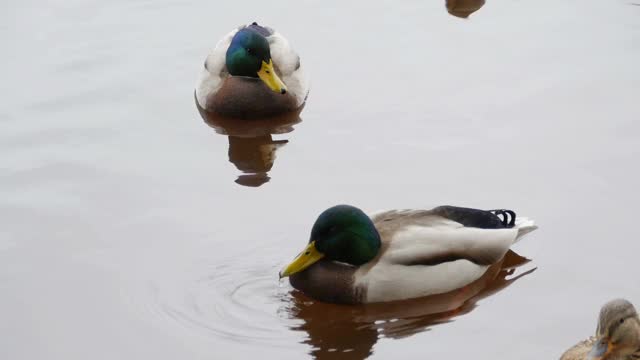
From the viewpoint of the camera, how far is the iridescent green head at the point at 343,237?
816 centimetres

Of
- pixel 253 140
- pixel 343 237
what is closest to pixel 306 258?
pixel 343 237

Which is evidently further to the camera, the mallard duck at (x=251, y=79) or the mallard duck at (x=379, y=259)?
the mallard duck at (x=251, y=79)

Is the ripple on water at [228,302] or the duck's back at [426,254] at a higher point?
the duck's back at [426,254]

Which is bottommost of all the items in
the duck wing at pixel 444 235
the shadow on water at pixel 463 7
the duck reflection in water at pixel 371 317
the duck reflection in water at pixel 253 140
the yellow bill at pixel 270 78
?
the duck reflection in water at pixel 371 317

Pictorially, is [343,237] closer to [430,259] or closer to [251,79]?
[430,259]

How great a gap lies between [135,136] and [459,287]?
10.8ft

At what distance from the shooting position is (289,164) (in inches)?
400

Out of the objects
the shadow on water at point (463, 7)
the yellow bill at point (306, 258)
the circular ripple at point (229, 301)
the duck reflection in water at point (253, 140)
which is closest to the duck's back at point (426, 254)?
the yellow bill at point (306, 258)

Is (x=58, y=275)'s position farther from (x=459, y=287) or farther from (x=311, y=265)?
→ (x=459, y=287)

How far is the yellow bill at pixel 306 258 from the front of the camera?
8180 mm

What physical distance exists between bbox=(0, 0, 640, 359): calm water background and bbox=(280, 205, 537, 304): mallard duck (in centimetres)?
21

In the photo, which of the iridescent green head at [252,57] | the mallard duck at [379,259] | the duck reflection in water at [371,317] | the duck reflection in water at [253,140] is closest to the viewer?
the duck reflection in water at [371,317]

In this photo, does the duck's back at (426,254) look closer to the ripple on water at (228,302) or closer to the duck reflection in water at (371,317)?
the duck reflection in water at (371,317)

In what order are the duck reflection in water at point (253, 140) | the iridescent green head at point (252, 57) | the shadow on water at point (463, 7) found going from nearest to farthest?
the duck reflection in water at point (253, 140)
the iridescent green head at point (252, 57)
the shadow on water at point (463, 7)
